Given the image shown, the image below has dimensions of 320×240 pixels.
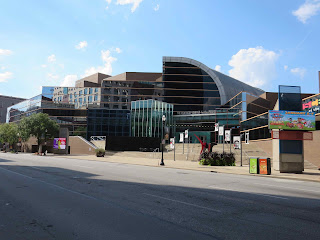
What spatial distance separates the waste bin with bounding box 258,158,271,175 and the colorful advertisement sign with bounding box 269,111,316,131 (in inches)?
120

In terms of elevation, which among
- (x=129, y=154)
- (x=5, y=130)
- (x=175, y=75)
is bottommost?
(x=129, y=154)

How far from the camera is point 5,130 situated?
2822 inches

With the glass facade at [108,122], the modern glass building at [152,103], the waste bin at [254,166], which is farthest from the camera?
the glass facade at [108,122]

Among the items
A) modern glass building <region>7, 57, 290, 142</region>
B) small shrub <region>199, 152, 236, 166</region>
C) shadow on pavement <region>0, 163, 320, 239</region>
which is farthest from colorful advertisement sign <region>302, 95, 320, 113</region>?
modern glass building <region>7, 57, 290, 142</region>

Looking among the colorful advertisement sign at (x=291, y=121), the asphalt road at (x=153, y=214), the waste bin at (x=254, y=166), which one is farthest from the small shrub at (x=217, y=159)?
the asphalt road at (x=153, y=214)

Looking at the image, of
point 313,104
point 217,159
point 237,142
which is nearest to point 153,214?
point 217,159

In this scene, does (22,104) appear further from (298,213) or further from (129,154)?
(298,213)

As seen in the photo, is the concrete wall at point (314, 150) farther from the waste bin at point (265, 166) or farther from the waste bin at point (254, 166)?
the waste bin at point (254, 166)

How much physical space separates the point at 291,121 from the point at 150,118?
5209 centimetres

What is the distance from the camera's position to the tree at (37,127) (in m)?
54.6

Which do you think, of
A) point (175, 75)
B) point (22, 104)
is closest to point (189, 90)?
point (175, 75)

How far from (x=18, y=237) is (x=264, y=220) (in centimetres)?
569

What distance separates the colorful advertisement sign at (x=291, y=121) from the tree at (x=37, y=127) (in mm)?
46899

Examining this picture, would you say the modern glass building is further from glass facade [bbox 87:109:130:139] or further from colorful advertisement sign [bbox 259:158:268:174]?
colorful advertisement sign [bbox 259:158:268:174]
